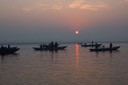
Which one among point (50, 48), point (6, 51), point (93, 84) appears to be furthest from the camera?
point (50, 48)

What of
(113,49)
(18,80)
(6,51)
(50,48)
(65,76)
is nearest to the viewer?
(18,80)

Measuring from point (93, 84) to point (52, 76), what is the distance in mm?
3882

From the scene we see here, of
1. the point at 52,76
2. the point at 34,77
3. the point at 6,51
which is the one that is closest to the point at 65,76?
the point at 52,76

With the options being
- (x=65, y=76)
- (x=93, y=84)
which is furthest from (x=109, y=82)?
(x=65, y=76)

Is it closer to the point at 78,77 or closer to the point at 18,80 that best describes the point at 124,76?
the point at 78,77

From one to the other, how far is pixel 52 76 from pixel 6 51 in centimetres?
3255

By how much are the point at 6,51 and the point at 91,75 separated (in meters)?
33.3

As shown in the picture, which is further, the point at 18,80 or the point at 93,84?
the point at 18,80

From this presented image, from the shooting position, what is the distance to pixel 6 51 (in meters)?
50.0

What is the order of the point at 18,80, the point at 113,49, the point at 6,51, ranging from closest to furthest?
the point at 18,80 < the point at 6,51 < the point at 113,49

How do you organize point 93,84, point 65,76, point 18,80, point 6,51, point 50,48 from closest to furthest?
point 93,84 < point 18,80 < point 65,76 < point 6,51 < point 50,48

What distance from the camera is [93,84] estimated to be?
15953mm

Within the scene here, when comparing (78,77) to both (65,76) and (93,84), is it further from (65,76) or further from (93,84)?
(93,84)

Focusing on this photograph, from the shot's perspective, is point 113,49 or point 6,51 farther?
point 113,49
